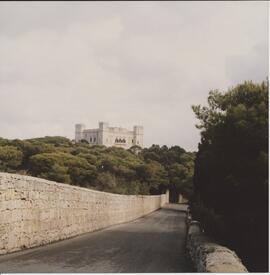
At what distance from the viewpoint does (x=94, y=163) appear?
3331 centimetres

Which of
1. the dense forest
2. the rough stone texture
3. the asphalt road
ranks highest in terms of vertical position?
the dense forest

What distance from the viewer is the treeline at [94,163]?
92.6 feet

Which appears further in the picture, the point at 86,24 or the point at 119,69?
the point at 119,69

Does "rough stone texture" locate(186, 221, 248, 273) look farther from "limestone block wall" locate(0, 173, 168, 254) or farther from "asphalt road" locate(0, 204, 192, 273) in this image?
"limestone block wall" locate(0, 173, 168, 254)

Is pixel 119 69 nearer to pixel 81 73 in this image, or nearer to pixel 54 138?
pixel 81 73

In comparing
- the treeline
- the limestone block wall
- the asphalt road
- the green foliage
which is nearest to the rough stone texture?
the asphalt road

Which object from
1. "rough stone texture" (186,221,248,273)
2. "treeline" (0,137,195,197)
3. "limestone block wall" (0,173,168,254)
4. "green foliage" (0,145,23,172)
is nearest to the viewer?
"rough stone texture" (186,221,248,273)

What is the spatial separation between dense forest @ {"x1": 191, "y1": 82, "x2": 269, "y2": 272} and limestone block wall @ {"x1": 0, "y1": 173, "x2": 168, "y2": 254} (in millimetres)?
3712

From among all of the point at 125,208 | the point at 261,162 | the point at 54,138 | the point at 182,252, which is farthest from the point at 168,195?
the point at 261,162

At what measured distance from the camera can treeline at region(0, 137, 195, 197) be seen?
92.6 ft

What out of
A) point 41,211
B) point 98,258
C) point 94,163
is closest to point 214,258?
point 98,258

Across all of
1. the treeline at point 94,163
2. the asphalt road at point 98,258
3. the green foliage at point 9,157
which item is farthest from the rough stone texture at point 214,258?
the green foliage at point 9,157

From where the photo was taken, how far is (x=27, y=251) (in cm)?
995

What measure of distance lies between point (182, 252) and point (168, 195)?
156 ft
